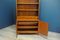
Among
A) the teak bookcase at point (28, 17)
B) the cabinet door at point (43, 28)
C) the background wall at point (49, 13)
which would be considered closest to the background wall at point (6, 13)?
the background wall at point (49, 13)

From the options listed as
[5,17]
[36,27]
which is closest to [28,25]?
[36,27]

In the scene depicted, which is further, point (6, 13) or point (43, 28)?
point (6, 13)

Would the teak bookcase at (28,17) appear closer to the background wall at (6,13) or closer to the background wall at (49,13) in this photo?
the background wall at (49,13)

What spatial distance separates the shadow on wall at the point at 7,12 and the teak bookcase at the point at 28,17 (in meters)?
0.78

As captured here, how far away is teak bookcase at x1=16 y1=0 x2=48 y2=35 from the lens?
3986mm

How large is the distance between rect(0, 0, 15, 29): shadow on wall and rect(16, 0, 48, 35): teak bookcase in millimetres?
776

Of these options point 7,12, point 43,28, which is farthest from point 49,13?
point 7,12

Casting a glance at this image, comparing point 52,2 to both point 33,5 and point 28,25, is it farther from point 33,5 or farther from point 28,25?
point 28,25

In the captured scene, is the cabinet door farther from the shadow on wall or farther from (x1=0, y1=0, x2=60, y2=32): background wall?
the shadow on wall

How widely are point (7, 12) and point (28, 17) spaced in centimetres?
120

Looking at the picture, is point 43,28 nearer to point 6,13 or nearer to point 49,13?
point 49,13

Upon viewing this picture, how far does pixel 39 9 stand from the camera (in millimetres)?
4027

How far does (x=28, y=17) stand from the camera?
13.6 ft

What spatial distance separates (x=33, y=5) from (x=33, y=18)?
1.78 ft
